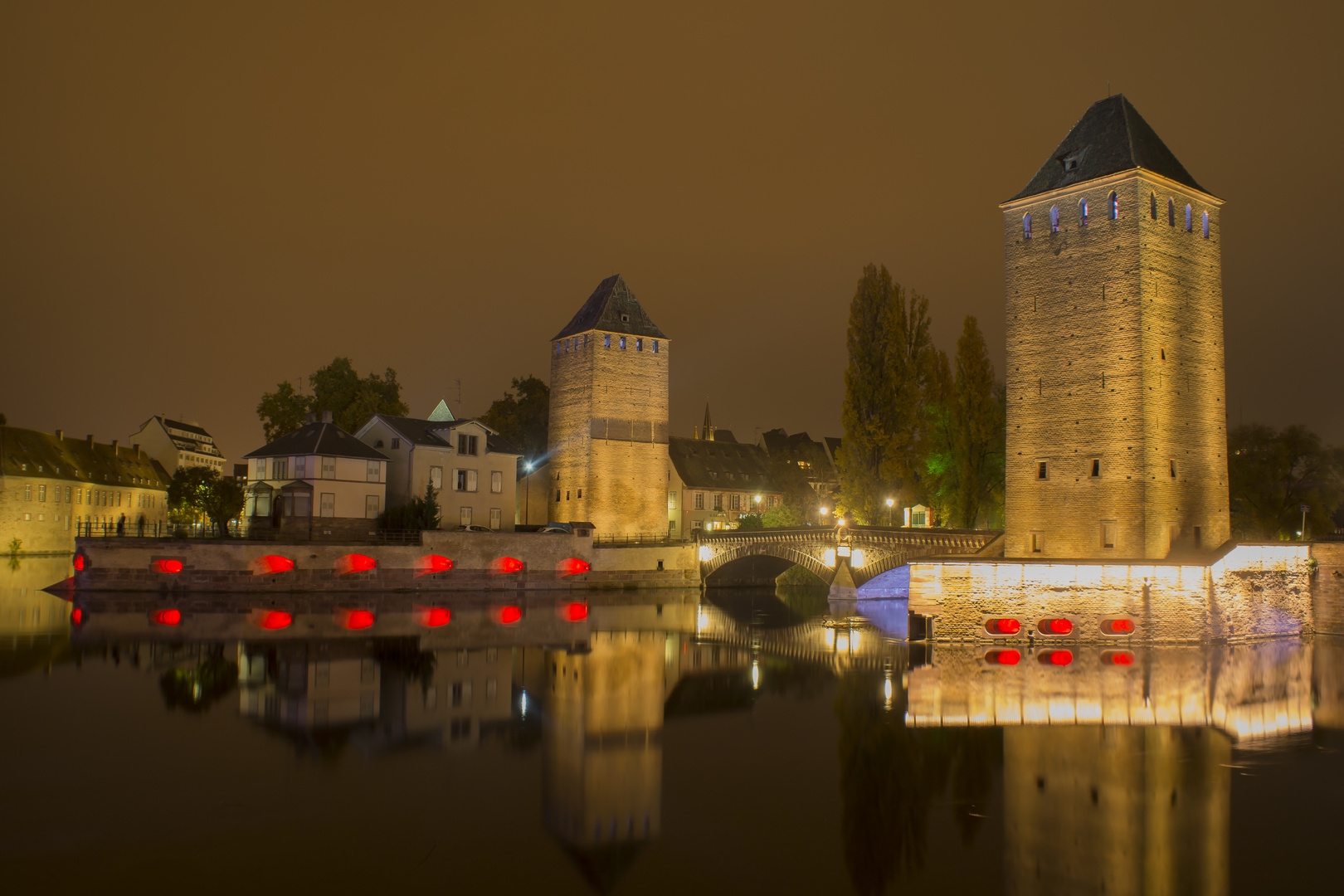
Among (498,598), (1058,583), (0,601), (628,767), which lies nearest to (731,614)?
(498,598)

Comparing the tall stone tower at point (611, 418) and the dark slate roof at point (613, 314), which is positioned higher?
the dark slate roof at point (613, 314)

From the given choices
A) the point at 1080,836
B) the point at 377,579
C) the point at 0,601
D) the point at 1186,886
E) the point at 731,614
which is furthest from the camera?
the point at 377,579

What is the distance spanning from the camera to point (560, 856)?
30.2ft

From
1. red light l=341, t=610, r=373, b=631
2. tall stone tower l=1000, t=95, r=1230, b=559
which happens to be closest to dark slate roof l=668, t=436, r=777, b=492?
red light l=341, t=610, r=373, b=631

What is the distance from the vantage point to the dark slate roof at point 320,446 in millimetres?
39312

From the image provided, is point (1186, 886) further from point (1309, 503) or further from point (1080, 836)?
point (1309, 503)

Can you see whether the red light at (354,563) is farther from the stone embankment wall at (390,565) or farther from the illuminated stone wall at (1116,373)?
the illuminated stone wall at (1116,373)

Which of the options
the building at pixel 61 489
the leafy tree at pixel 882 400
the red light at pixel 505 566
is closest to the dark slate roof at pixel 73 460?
the building at pixel 61 489

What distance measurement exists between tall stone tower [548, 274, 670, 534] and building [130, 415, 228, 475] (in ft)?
102

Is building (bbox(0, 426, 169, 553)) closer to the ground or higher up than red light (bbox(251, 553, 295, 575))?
higher up

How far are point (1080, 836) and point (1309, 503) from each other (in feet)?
109

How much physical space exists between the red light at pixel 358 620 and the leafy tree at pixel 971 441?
20874 millimetres

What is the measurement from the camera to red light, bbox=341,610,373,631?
26.1 m

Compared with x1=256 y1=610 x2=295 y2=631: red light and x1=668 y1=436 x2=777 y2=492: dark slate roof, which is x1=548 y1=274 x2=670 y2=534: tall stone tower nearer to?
x1=668 y1=436 x2=777 y2=492: dark slate roof
